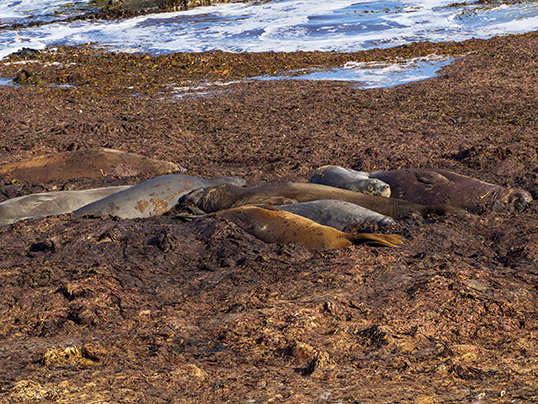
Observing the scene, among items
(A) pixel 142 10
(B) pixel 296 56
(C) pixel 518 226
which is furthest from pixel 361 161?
(A) pixel 142 10

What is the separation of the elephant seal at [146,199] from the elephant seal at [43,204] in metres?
0.35

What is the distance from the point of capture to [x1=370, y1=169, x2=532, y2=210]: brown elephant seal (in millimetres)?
6832

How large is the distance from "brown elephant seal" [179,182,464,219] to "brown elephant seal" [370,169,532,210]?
0.43 m

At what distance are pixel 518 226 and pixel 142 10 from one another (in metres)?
32.0

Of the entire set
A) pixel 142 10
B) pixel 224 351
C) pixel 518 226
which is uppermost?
pixel 142 10

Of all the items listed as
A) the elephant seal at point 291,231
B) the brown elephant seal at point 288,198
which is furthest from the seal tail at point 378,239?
the brown elephant seal at point 288,198

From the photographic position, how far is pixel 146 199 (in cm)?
739

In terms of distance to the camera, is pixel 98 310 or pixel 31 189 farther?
pixel 31 189

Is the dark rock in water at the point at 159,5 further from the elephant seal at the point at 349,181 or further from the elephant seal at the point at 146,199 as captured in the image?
the elephant seal at the point at 349,181

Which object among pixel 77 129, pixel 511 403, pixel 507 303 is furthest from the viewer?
pixel 77 129

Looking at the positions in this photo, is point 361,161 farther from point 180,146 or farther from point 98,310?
Result: point 98,310

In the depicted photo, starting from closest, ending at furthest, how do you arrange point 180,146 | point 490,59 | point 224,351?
point 224,351 → point 180,146 → point 490,59

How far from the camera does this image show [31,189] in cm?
818

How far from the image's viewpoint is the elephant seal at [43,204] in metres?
6.99
